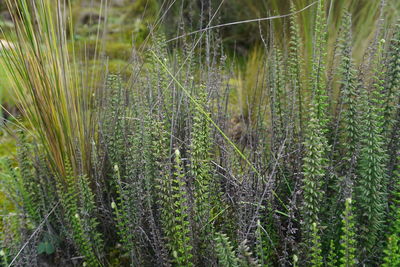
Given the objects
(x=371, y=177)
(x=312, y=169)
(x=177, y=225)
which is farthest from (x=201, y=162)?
(x=371, y=177)

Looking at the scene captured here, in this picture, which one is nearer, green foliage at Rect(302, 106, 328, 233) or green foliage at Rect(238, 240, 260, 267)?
green foliage at Rect(238, 240, 260, 267)

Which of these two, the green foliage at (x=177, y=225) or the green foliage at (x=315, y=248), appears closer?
the green foliage at (x=315, y=248)

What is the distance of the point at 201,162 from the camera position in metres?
1.57

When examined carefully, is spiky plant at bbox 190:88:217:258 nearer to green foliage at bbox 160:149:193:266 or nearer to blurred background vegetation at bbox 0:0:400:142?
green foliage at bbox 160:149:193:266

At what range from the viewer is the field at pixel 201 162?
1525 mm

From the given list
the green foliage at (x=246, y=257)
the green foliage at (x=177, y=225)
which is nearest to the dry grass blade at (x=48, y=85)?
the green foliage at (x=177, y=225)

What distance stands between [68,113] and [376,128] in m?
1.37

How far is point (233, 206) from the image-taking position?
1735 millimetres

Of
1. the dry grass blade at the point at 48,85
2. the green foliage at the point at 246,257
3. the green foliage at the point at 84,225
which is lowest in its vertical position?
the green foliage at the point at 84,225

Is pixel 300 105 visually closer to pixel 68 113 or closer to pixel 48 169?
pixel 68 113

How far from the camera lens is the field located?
5.00 ft

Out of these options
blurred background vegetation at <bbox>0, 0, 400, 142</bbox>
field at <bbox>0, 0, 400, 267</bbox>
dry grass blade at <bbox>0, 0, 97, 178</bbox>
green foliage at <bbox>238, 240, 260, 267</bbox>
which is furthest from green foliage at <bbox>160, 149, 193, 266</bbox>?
blurred background vegetation at <bbox>0, 0, 400, 142</bbox>

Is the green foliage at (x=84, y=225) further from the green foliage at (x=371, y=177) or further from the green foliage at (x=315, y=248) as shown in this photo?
the green foliage at (x=371, y=177)

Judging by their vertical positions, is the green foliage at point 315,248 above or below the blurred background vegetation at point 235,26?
below
